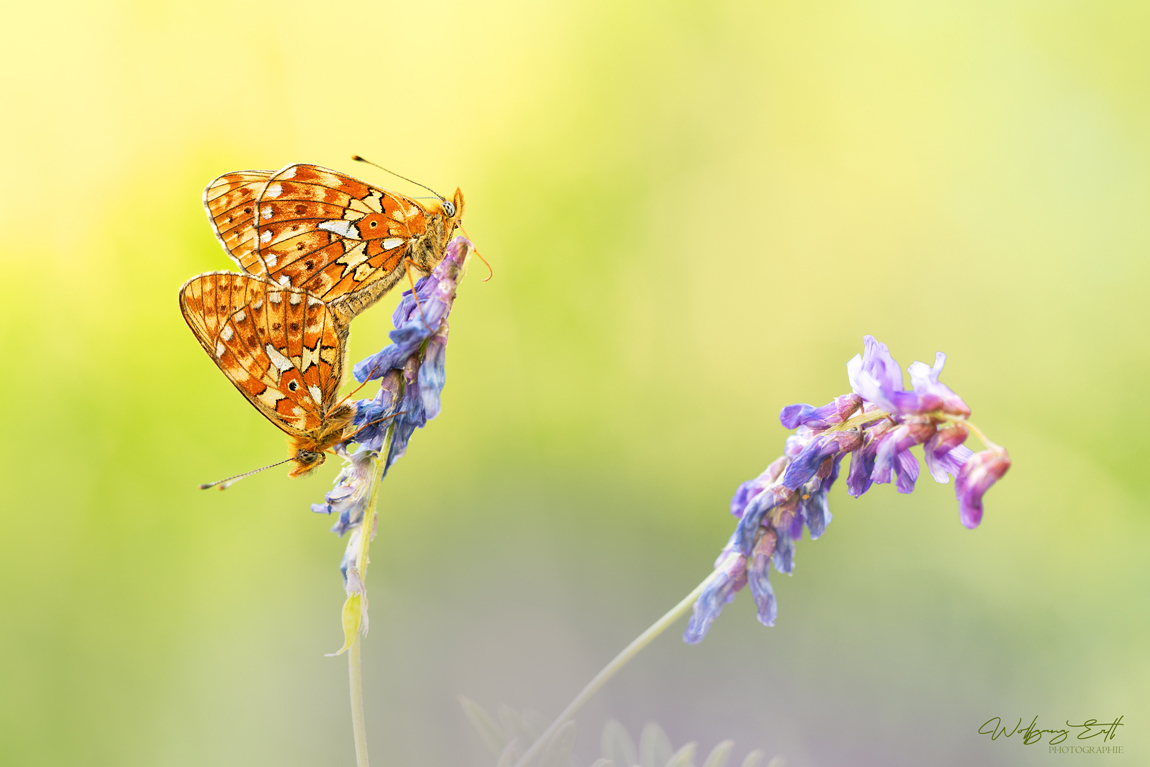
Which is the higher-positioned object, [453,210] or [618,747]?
[453,210]

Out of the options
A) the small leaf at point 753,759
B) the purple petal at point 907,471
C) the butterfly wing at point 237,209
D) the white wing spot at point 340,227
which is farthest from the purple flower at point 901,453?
the butterfly wing at point 237,209

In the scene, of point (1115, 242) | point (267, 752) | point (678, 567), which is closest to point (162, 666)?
point (267, 752)

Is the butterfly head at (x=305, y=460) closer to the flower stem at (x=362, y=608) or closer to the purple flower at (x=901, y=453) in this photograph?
the flower stem at (x=362, y=608)

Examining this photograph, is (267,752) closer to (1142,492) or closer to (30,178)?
(30,178)

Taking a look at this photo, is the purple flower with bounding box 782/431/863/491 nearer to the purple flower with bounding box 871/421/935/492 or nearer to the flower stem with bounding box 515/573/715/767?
the purple flower with bounding box 871/421/935/492

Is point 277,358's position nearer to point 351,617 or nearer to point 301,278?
point 301,278

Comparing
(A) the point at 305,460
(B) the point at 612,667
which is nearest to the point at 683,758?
(B) the point at 612,667
